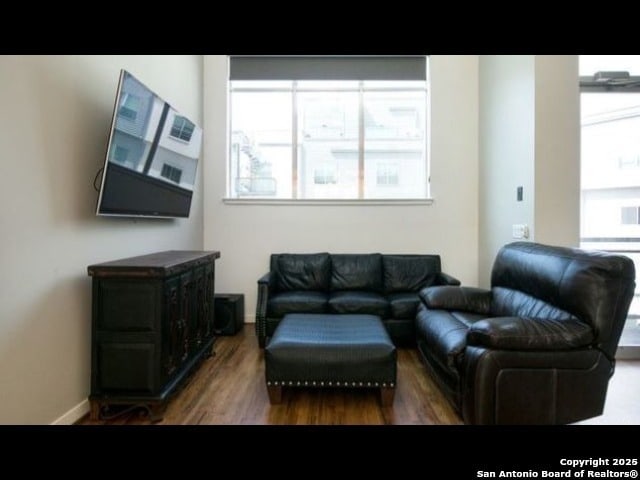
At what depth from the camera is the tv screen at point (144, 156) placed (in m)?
1.96

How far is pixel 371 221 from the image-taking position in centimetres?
406

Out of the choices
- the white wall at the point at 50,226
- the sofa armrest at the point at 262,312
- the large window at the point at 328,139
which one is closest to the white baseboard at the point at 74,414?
the white wall at the point at 50,226

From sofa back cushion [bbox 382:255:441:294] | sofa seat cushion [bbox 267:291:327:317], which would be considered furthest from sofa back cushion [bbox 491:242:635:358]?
sofa seat cushion [bbox 267:291:327:317]

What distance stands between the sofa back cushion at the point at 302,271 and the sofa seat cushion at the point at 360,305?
0.44m

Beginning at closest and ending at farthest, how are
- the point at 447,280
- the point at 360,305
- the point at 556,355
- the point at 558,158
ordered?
the point at 556,355
the point at 558,158
the point at 360,305
the point at 447,280

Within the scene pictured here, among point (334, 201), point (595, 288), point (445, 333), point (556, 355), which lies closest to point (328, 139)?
point (334, 201)

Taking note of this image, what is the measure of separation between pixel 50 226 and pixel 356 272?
109 inches

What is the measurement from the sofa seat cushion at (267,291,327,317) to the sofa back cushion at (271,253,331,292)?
1.20 feet

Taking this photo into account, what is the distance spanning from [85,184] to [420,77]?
12.0 ft

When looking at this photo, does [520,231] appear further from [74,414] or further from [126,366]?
[74,414]
